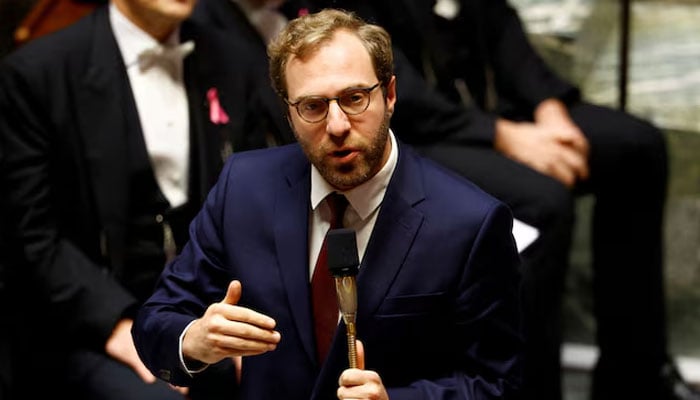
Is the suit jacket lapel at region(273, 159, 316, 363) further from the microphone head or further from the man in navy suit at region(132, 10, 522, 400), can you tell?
the microphone head

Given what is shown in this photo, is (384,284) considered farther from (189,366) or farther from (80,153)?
(80,153)

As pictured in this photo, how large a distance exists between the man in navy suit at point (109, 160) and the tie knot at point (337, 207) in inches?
11.3

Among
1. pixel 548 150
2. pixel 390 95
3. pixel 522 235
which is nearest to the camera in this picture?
pixel 390 95

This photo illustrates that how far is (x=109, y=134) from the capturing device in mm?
1935

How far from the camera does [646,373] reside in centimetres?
267

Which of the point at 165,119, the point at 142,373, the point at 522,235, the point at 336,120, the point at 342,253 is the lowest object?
the point at 142,373

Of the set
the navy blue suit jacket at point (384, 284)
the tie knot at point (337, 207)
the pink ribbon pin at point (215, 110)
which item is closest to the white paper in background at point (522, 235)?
the navy blue suit jacket at point (384, 284)

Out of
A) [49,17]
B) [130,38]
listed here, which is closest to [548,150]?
[130,38]

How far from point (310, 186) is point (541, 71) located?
1423 mm

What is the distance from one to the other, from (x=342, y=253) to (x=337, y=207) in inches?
4.7

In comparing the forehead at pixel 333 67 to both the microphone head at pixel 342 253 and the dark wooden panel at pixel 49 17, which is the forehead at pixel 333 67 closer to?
the microphone head at pixel 342 253

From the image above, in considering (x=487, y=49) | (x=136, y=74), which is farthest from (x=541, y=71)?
(x=136, y=74)

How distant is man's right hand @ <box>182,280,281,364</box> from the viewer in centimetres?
133

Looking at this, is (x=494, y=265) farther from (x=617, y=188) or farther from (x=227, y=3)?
(x=617, y=188)
